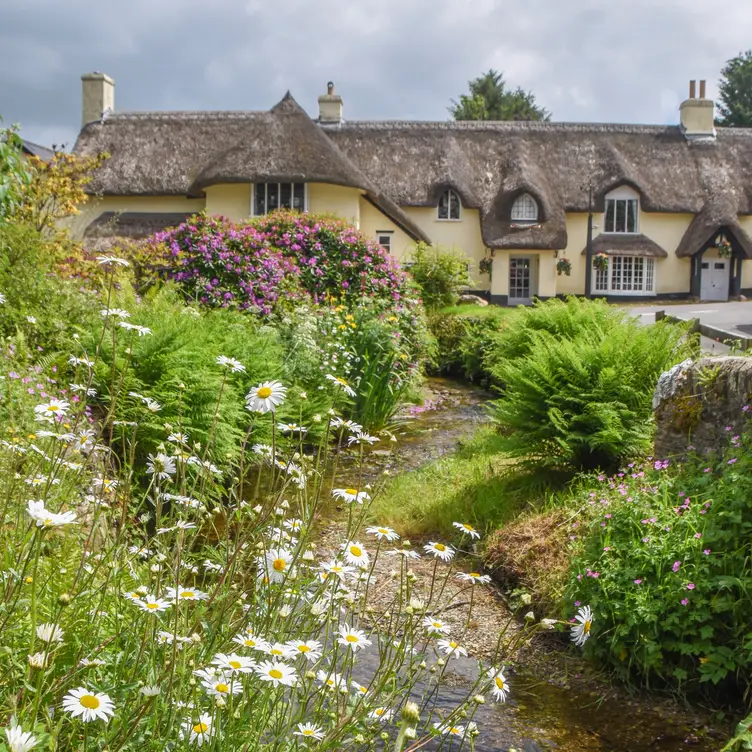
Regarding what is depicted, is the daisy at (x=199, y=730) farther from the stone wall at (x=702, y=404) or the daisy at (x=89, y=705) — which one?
the stone wall at (x=702, y=404)

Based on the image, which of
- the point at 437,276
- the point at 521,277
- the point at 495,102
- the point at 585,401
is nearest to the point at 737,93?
the point at 495,102

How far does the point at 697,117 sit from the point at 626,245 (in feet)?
24.2

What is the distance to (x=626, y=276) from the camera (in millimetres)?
33344

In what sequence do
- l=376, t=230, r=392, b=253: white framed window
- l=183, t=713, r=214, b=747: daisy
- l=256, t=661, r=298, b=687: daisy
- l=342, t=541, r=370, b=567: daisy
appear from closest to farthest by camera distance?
l=256, t=661, r=298, b=687: daisy → l=183, t=713, r=214, b=747: daisy → l=342, t=541, r=370, b=567: daisy → l=376, t=230, r=392, b=253: white framed window

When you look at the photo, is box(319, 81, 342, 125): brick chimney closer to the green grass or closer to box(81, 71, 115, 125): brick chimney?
box(81, 71, 115, 125): brick chimney

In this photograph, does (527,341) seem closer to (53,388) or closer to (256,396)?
(53,388)

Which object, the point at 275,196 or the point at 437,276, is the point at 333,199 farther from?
the point at 437,276

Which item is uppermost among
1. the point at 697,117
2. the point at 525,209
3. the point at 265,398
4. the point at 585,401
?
the point at 697,117

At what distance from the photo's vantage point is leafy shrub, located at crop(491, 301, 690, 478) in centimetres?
651

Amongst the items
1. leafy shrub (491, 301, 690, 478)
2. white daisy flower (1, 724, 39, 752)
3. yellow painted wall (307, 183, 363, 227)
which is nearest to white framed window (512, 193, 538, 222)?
yellow painted wall (307, 183, 363, 227)

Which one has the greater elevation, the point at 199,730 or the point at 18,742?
the point at 18,742

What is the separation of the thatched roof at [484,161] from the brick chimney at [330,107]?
1.43ft

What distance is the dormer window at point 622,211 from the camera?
109 feet

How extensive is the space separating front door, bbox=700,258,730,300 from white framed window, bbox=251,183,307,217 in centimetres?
1711
